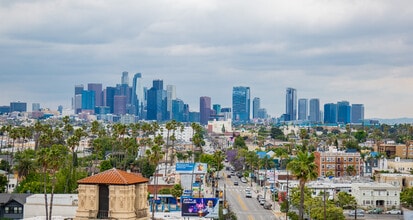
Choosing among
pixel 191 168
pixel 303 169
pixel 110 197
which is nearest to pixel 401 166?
pixel 191 168

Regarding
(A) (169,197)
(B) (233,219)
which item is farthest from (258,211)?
(B) (233,219)

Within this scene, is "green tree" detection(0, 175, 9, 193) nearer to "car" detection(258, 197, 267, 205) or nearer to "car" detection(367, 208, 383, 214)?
"car" detection(258, 197, 267, 205)

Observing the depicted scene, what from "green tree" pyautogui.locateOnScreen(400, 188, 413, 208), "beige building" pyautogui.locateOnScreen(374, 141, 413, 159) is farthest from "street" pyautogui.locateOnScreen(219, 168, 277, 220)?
"beige building" pyautogui.locateOnScreen(374, 141, 413, 159)

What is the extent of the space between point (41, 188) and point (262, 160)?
8027 cm

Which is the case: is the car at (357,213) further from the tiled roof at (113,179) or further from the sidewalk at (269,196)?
the tiled roof at (113,179)

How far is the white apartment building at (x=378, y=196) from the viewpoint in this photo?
381 feet

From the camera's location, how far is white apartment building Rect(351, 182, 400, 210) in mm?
116269

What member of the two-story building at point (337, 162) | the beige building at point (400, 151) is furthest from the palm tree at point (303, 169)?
the beige building at point (400, 151)

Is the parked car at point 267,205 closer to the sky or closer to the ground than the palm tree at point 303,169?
closer to the ground

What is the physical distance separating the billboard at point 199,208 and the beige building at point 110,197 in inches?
1542

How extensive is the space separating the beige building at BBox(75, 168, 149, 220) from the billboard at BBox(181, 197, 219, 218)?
3916 cm

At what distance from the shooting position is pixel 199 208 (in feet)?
278

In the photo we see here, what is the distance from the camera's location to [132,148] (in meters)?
171

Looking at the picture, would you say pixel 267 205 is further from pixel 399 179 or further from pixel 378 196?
pixel 399 179
